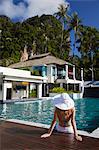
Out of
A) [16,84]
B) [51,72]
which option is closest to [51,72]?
[51,72]

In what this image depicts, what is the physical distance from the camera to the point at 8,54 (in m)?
47.1

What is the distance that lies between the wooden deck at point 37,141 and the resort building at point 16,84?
54.7 feet

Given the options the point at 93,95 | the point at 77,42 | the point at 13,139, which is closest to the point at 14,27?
the point at 77,42

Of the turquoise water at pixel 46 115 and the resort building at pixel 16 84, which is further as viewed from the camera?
the resort building at pixel 16 84

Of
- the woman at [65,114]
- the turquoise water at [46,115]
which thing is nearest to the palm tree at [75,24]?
the turquoise water at [46,115]

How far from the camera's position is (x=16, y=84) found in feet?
91.5

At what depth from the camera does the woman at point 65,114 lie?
5906mm

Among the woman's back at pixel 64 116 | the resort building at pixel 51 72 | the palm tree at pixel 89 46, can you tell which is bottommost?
the woman's back at pixel 64 116

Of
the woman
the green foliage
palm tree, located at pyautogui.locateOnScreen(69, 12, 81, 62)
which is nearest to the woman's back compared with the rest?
the woman

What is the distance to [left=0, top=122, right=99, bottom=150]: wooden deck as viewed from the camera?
5184mm

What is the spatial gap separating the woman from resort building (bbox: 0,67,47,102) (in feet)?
56.3

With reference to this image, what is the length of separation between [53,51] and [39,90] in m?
25.3

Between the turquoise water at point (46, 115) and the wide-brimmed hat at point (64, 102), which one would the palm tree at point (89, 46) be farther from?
the wide-brimmed hat at point (64, 102)

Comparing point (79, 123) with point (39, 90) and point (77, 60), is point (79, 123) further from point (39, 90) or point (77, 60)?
point (77, 60)
